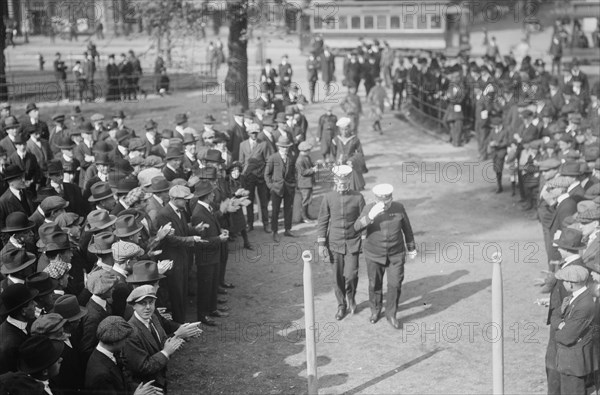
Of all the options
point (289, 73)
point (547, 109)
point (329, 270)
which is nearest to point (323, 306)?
point (329, 270)

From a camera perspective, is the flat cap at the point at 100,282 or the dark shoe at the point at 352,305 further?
the dark shoe at the point at 352,305

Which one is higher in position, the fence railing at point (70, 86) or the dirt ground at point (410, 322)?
the fence railing at point (70, 86)

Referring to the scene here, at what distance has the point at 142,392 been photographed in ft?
20.5

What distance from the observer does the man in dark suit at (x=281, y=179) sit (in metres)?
Answer: 14.0

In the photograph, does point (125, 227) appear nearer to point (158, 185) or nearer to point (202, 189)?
point (158, 185)

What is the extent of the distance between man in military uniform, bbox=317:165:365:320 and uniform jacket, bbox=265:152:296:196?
128 inches

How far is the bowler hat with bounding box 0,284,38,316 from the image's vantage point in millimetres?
6547

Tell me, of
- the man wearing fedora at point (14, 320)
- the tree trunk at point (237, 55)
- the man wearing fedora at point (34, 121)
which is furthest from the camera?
the tree trunk at point (237, 55)

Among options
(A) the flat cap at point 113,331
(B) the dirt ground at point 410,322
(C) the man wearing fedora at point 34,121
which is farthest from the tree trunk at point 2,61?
(A) the flat cap at point 113,331

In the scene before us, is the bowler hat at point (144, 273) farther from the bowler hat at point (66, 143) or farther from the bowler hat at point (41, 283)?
the bowler hat at point (66, 143)

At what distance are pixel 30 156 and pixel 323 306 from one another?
546 centimetres

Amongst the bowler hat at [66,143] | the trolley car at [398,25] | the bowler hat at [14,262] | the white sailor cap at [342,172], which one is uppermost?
the trolley car at [398,25]

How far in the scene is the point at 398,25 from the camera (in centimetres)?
3909

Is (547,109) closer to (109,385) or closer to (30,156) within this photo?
(30,156)
